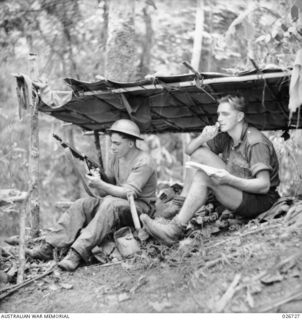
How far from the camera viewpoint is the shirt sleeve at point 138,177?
4676mm

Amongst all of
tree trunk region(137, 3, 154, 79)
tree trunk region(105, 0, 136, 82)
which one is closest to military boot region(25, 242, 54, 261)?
tree trunk region(105, 0, 136, 82)

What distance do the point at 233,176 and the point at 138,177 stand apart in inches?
44.4

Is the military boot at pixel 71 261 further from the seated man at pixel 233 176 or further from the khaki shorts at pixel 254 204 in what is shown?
the khaki shorts at pixel 254 204

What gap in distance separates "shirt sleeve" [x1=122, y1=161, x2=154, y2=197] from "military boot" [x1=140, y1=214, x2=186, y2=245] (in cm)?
55

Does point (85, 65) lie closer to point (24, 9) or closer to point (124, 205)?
point (24, 9)

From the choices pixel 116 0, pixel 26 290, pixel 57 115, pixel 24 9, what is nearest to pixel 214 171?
pixel 26 290

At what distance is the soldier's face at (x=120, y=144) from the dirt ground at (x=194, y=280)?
1.11 meters

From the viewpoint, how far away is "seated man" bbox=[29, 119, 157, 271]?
4.38m

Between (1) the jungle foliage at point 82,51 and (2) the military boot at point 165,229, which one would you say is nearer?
(2) the military boot at point 165,229

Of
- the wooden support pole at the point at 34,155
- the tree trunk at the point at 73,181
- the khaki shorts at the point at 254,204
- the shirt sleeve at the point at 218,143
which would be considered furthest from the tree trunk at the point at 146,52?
the khaki shorts at the point at 254,204

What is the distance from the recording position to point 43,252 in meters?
4.68

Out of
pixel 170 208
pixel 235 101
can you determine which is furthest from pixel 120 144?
pixel 235 101

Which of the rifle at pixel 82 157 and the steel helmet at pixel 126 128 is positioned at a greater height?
the steel helmet at pixel 126 128

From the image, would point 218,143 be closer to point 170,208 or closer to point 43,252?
point 170,208
